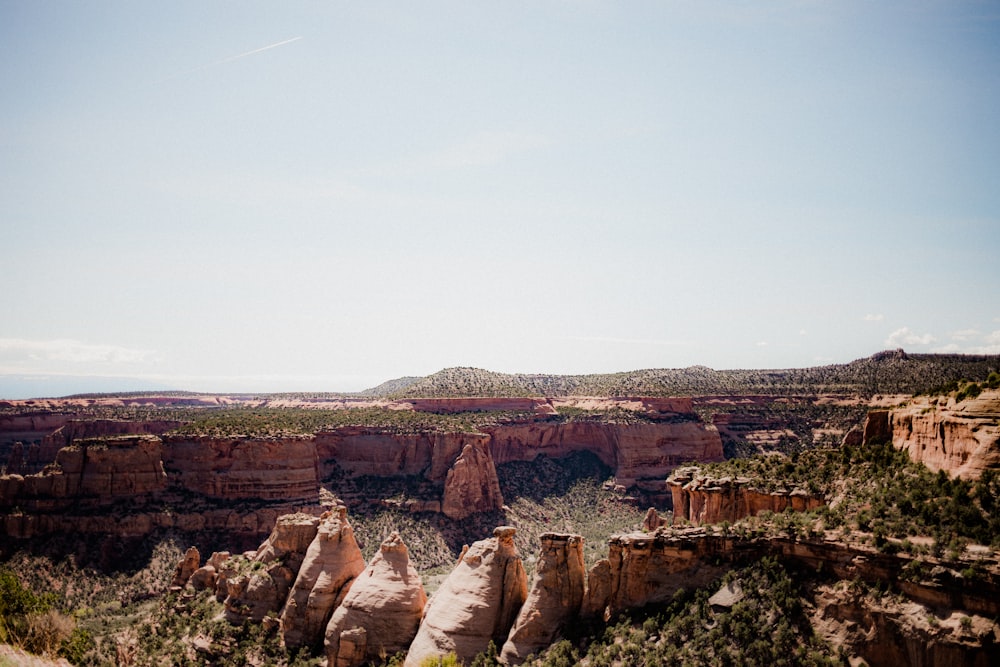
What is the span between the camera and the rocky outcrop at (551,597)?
109ft

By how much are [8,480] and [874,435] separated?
67.7m

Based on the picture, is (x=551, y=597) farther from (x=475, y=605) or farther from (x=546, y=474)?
(x=546, y=474)

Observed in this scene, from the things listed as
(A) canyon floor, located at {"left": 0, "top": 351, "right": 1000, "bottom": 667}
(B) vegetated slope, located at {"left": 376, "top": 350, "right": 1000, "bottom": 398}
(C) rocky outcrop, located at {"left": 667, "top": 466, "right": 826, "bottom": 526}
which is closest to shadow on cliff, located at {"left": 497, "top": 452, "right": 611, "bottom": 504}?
(A) canyon floor, located at {"left": 0, "top": 351, "right": 1000, "bottom": 667}

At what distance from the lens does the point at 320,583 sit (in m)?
39.7

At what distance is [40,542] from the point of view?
2542 inches

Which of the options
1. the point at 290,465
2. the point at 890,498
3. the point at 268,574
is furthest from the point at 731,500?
the point at 290,465

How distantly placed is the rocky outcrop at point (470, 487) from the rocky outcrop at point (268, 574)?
34.3 meters

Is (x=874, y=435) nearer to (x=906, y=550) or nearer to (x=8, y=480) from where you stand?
(x=906, y=550)

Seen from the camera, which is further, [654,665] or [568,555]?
[568,555]

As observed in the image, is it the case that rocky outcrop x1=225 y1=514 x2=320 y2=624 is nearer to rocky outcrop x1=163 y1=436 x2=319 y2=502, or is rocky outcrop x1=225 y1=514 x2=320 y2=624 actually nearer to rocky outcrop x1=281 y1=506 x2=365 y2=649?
rocky outcrop x1=281 y1=506 x2=365 y2=649

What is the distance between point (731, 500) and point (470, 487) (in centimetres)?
4502

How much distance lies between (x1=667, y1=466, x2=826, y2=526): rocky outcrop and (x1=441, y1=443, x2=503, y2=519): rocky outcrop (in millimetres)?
38749

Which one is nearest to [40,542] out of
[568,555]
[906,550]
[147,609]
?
[147,609]

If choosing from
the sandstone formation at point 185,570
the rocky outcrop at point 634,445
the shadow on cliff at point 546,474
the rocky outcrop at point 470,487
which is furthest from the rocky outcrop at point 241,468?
the rocky outcrop at point 634,445
